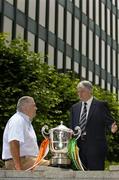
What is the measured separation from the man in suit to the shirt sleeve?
3.04 ft

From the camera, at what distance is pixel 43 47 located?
4125 centimetres

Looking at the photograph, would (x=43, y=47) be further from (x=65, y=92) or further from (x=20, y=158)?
(x=20, y=158)

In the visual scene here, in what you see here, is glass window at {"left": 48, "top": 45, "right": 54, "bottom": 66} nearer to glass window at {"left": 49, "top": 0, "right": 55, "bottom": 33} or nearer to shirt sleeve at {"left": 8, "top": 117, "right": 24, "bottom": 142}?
glass window at {"left": 49, "top": 0, "right": 55, "bottom": 33}

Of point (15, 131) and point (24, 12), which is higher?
point (24, 12)

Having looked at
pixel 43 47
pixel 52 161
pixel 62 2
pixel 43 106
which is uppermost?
pixel 62 2

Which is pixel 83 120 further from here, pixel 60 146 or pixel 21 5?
pixel 21 5

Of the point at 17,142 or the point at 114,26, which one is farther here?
the point at 114,26

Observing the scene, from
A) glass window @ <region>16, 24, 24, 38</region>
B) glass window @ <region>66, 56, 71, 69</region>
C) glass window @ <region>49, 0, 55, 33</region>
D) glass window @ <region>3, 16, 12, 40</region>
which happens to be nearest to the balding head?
glass window @ <region>3, 16, 12, 40</region>

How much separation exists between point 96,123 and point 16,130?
4.00 feet

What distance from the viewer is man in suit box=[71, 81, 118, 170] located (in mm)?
8100

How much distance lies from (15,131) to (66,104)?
24055 mm

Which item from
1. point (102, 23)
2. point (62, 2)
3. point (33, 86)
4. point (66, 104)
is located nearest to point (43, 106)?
point (33, 86)

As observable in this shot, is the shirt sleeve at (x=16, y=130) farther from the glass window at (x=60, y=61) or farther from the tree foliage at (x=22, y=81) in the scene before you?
the glass window at (x=60, y=61)

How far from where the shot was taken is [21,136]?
763 centimetres
